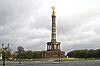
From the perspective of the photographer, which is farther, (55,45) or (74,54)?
(74,54)

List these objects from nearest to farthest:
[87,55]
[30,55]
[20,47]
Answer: [20,47]
[30,55]
[87,55]

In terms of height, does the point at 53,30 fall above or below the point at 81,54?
above

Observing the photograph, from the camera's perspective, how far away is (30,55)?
176m

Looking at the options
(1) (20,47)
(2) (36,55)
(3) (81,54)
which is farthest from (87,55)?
(1) (20,47)

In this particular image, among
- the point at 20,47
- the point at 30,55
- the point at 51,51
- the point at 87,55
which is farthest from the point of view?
the point at 87,55

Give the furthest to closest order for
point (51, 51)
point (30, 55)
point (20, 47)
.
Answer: point (30, 55) < point (51, 51) < point (20, 47)

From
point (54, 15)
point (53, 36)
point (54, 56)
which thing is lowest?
point (54, 56)

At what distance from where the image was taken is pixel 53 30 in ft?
538

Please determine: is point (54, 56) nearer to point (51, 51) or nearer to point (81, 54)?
point (51, 51)

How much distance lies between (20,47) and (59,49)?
123 ft

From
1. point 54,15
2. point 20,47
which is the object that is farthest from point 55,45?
point 20,47

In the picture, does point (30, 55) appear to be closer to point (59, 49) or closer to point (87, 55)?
point (59, 49)

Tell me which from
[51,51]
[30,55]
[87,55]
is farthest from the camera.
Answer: [87,55]

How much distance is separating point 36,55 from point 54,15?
2602 cm
